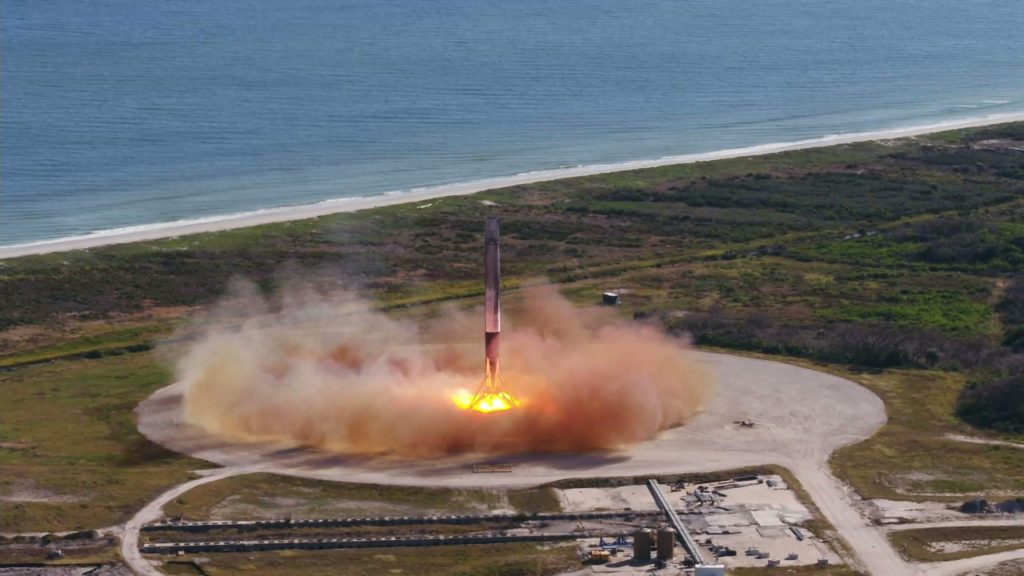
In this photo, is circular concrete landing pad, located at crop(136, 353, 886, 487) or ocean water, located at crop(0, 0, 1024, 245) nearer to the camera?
circular concrete landing pad, located at crop(136, 353, 886, 487)

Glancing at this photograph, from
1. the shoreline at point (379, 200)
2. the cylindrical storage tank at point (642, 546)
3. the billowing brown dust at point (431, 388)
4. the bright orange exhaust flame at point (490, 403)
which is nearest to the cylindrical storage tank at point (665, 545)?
the cylindrical storage tank at point (642, 546)

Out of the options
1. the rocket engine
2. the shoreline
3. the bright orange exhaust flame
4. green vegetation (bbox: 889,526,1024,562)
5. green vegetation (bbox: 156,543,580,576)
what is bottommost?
green vegetation (bbox: 889,526,1024,562)

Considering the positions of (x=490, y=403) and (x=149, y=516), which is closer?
(x=149, y=516)

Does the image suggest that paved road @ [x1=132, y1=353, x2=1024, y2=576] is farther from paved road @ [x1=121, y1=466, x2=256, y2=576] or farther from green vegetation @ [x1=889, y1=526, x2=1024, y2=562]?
green vegetation @ [x1=889, y1=526, x2=1024, y2=562]

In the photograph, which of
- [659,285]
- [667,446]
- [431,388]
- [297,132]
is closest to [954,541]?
[667,446]

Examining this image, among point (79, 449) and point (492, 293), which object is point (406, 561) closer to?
point (492, 293)

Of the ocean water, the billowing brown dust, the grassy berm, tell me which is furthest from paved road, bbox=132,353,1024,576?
the ocean water

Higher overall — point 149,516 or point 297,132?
point 297,132
